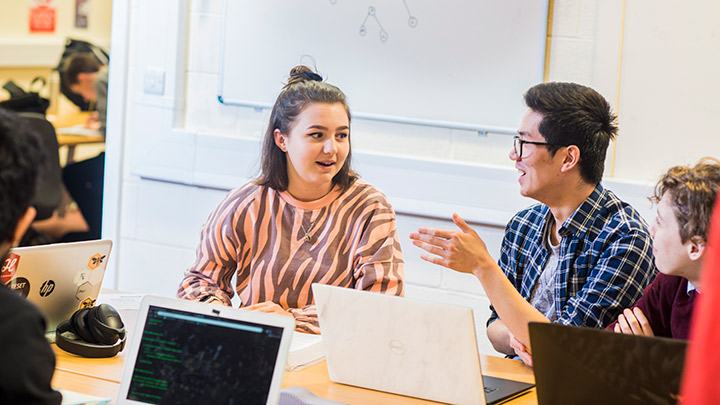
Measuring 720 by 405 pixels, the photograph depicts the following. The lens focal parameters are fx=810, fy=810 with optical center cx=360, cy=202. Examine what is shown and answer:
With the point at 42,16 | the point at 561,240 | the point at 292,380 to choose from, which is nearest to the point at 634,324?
the point at 561,240

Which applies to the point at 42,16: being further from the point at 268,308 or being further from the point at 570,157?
the point at 570,157

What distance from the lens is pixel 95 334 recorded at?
1.70 metres

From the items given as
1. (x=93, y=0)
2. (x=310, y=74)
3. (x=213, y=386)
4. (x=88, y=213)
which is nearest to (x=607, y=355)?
(x=213, y=386)

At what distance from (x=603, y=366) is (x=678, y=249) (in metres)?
0.58

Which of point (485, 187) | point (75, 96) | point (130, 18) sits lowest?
point (485, 187)

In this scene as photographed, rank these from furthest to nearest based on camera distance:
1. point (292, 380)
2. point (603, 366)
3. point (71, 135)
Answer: point (71, 135), point (292, 380), point (603, 366)

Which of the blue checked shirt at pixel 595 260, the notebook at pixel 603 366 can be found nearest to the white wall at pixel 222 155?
the blue checked shirt at pixel 595 260

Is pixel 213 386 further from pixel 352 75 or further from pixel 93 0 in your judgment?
pixel 93 0

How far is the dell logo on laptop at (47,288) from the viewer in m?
1.72

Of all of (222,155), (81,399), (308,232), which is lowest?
(81,399)

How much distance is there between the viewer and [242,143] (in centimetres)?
321

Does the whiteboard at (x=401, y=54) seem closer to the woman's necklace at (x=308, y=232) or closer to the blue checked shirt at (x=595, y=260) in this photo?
the woman's necklace at (x=308, y=232)

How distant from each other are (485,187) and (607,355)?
1733 mm

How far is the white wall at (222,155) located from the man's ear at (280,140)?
0.75m
